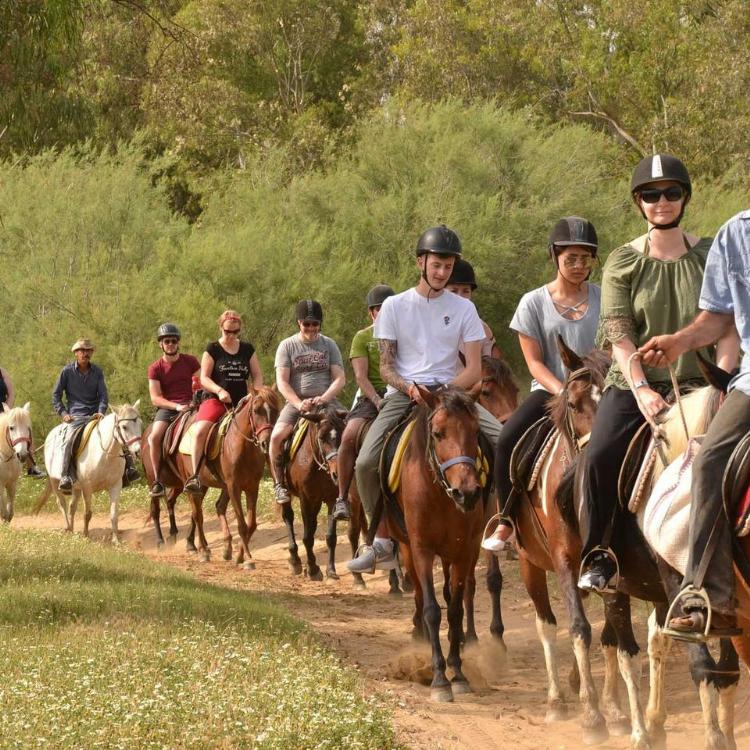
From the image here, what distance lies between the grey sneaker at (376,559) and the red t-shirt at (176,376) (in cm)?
955

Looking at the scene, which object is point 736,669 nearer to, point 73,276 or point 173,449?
point 173,449

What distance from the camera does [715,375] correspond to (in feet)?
18.5

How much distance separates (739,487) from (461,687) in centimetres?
451

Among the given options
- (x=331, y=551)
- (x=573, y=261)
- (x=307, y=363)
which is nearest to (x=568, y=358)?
(x=573, y=261)

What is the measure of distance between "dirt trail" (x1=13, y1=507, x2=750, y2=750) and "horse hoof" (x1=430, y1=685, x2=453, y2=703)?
87 millimetres

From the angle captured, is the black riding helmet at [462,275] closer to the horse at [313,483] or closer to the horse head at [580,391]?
the horse at [313,483]

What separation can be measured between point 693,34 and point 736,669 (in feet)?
127

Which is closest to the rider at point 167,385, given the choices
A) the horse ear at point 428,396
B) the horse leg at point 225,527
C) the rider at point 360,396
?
the horse leg at point 225,527

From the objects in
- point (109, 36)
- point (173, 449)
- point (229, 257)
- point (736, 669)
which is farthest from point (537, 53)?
point (736, 669)

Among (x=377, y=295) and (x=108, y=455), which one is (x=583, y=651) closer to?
(x=377, y=295)

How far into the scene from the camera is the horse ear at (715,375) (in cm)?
559

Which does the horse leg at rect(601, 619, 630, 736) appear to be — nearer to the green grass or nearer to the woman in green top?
the woman in green top

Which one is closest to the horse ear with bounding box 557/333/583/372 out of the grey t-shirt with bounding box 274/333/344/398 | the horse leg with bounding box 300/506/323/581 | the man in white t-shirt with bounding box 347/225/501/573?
the man in white t-shirt with bounding box 347/225/501/573

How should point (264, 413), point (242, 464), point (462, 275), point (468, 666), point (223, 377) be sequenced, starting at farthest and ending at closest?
point (223, 377) → point (242, 464) → point (264, 413) → point (462, 275) → point (468, 666)
